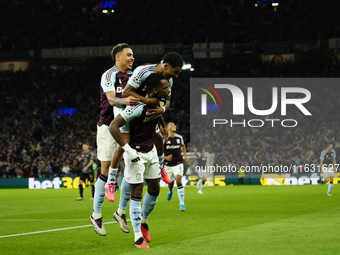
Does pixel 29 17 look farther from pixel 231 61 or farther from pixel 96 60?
pixel 231 61

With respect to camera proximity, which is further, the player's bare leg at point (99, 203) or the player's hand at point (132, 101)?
the player's bare leg at point (99, 203)

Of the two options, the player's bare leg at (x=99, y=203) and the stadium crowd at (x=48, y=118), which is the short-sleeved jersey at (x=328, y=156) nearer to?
the player's bare leg at (x=99, y=203)

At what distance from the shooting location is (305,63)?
41094 millimetres

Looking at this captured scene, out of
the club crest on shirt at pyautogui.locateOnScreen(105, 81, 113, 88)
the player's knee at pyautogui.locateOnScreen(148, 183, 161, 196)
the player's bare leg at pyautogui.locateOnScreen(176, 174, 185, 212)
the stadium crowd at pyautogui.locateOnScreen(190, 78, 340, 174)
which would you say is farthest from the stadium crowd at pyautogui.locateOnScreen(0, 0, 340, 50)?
the player's knee at pyautogui.locateOnScreen(148, 183, 161, 196)

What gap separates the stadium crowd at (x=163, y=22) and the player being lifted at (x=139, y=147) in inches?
1409

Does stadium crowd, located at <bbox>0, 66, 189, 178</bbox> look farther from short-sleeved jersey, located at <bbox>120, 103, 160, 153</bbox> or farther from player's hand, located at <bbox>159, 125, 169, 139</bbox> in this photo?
short-sleeved jersey, located at <bbox>120, 103, 160, 153</bbox>

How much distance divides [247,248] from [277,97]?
29.3 metres

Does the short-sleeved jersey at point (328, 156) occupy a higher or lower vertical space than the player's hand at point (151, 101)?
lower

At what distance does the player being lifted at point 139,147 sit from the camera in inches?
304

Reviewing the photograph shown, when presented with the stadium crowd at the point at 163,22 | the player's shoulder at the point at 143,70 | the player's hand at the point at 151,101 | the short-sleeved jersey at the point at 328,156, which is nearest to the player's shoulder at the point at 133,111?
the player's hand at the point at 151,101

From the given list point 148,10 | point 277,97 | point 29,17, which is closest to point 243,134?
point 277,97

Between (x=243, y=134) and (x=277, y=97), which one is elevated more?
(x=277, y=97)

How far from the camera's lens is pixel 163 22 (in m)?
45.1

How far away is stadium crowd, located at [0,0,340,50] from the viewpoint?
42406mm
